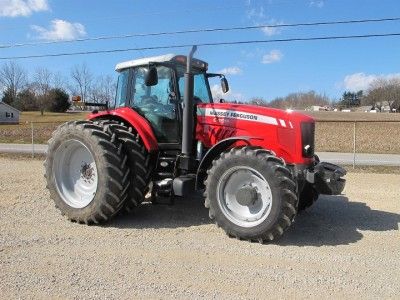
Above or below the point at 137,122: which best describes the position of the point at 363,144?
below

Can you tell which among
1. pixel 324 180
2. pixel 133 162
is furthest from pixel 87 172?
pixel 324 180

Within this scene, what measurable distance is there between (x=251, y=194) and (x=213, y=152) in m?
0.88

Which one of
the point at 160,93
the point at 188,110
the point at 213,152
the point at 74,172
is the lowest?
the point at 74,172

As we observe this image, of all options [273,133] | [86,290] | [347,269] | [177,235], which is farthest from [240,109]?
[86,290]

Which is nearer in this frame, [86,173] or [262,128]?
[262,128]

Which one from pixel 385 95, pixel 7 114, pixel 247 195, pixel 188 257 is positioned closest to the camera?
pixel 188 257

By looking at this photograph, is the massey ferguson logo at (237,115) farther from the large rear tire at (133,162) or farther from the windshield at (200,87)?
the large rear tire at (133,162)

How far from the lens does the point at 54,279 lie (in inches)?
→ 173

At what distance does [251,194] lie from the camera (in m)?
5.68

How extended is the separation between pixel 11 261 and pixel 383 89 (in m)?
134

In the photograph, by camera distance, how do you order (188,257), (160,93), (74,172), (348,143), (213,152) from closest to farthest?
(188,257), (213,152), (160,93), (74,172), (348,143)

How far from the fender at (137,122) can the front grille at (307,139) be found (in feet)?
6.87

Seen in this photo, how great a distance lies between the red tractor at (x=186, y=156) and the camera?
18.6 feet

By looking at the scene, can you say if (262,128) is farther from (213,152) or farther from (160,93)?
(160,93)
